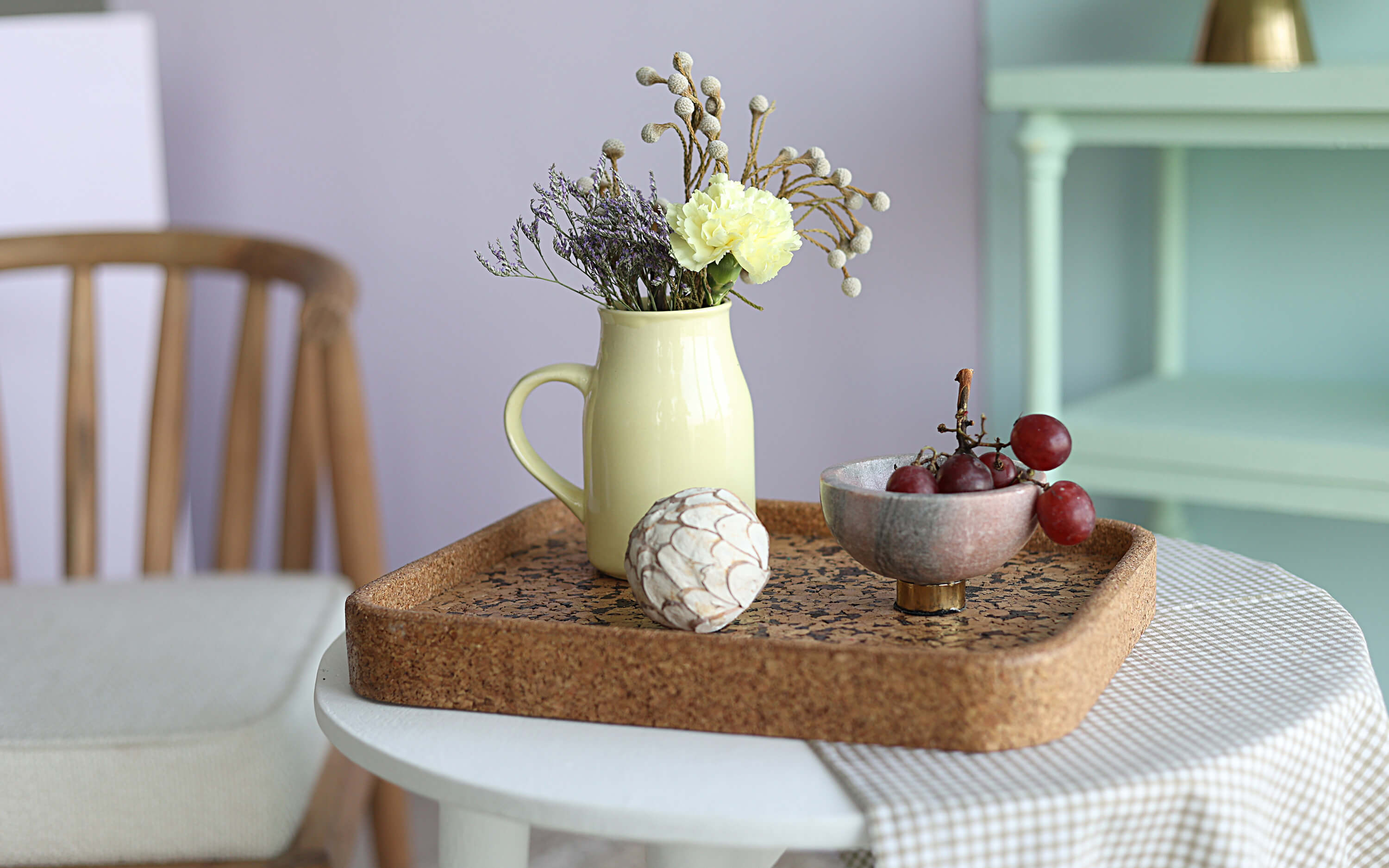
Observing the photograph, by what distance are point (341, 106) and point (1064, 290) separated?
42.7 inches

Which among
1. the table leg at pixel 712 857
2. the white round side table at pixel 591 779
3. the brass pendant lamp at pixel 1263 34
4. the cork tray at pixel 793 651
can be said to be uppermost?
the brass pendant lamp at pixel 1263 34

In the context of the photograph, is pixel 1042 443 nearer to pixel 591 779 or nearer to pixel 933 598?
pixel 933 598

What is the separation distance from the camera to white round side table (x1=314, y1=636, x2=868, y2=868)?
570mm

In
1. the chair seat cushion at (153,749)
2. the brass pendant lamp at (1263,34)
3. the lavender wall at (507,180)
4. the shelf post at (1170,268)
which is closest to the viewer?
the chair seat cushion at (153,749)

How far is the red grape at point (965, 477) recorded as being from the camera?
2.29ft

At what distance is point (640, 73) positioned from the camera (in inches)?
32.0

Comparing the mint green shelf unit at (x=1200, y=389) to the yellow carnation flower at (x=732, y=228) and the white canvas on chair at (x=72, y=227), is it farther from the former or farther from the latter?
the white canvas on chair at (x=72, y=227)

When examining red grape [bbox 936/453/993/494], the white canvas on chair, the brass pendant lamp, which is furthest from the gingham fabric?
the white canvas on chair

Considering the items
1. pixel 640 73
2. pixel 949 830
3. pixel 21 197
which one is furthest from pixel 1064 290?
pixel 21 197

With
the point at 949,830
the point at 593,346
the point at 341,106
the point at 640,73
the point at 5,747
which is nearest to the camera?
the point at 949,830

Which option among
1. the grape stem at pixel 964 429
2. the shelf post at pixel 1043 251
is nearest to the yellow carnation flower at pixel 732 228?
the grape stem at pixel 964 429

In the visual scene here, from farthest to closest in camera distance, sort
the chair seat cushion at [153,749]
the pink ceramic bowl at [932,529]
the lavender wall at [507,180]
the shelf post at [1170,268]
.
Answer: the lavender wall at [507,180] → the shelf post at [1170,268] → the chair seat cushion at [153,749] → the pink ceramic bowl at [932,529]

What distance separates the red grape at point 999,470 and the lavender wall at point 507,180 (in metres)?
0.83

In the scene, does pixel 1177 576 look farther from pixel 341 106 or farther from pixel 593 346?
pixel 341 106
